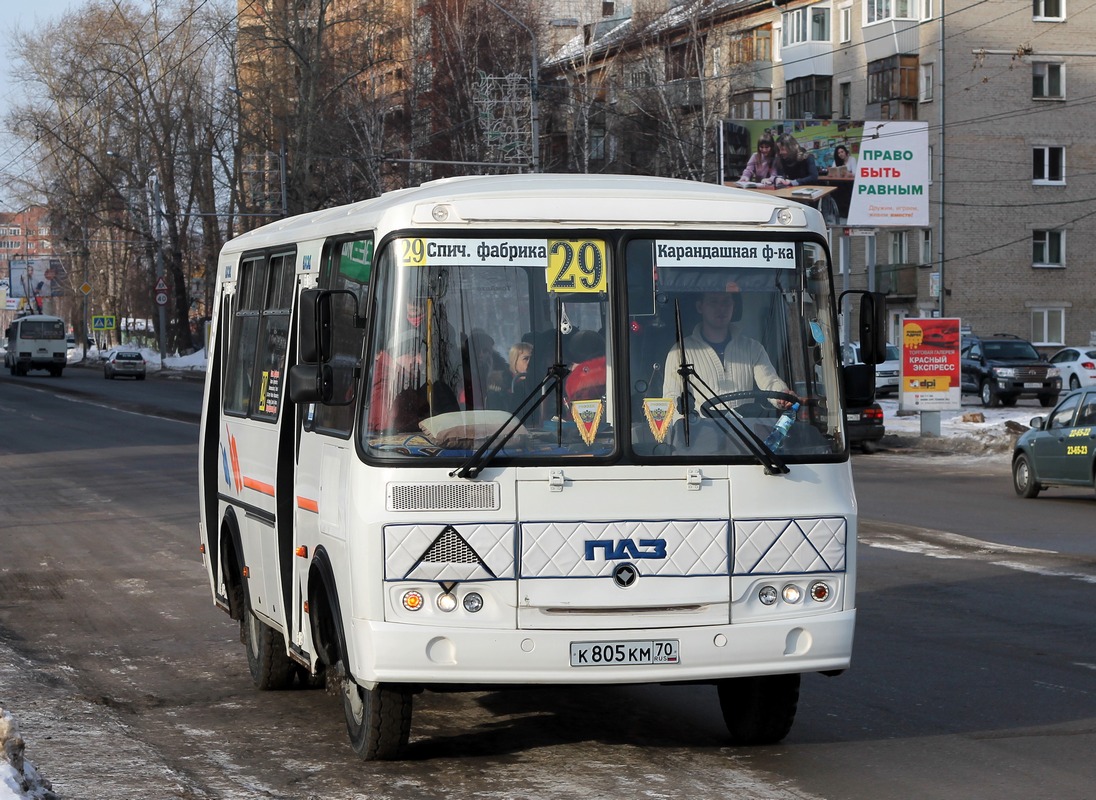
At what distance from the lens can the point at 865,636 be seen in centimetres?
974

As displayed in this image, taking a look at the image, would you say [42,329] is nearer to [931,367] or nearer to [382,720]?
[931,367]

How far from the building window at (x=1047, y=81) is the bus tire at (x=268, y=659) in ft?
182

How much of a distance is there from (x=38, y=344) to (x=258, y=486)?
203ft

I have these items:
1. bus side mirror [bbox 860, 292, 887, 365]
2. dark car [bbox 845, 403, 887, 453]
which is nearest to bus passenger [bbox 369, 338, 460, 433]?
bus side mirror [bbox 860, 292, 887, 365]

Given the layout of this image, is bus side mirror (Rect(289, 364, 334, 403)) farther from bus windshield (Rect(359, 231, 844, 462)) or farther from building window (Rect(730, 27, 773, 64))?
building window (Rect(730, 27, 773, 64))

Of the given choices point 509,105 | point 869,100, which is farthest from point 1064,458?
point 869,100

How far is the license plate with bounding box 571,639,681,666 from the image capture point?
614cm

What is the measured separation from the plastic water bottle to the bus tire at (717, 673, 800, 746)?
0.97 metres

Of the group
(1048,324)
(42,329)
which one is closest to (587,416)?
(1048,324)

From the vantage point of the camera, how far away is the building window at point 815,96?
6369cm

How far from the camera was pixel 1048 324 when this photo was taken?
59719mm

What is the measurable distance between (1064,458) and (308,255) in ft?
44.5

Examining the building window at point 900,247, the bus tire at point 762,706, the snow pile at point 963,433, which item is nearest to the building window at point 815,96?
the building window at point 900,247

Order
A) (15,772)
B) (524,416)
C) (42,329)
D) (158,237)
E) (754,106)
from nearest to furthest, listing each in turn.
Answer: (15,772)
(524,416)
(754,106)
(42,329)
(158,237)
